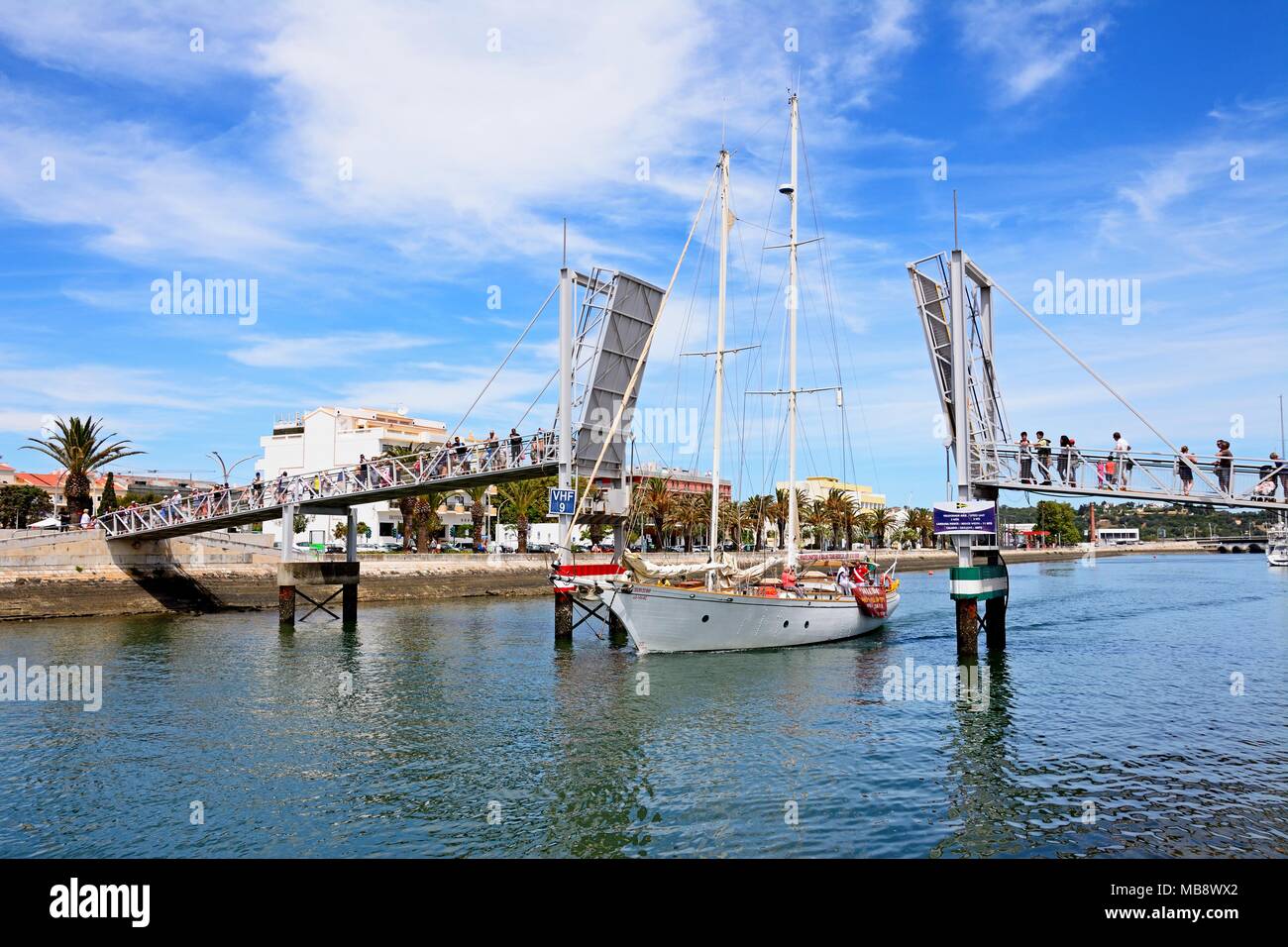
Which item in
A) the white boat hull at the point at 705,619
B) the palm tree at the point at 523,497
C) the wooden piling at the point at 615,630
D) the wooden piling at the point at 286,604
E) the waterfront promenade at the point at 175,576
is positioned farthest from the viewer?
the palm tree at the point at 523,497

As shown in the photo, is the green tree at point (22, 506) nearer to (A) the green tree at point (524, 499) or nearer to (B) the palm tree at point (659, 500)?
(A) the green tree at point (524, 499)

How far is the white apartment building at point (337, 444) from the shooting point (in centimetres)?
12144

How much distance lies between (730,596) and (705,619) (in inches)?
51.9

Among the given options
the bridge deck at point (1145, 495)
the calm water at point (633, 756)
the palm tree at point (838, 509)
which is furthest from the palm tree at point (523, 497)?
the bridge deck at point (1145, 495)

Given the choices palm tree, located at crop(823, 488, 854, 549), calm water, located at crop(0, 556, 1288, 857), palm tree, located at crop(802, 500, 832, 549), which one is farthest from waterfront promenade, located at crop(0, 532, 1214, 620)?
palm tree, located at crop(823, 488, 854, 549)

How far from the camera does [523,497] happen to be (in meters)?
94.9

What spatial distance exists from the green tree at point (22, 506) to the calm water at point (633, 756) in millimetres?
74910

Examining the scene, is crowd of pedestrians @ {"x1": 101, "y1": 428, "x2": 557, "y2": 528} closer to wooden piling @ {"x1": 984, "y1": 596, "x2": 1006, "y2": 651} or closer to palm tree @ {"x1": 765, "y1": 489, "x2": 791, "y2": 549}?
wooden piling @ {"x1": 984, "y1": 596, "x2": 1006, "y2": 651}

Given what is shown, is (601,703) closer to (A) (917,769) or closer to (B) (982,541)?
(A) (917,769)

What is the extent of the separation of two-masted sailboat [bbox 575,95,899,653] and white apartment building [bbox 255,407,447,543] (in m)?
78.9

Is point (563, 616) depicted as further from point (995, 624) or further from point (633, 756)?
point (633, 756)

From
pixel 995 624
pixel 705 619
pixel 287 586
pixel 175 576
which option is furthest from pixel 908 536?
pixel 705 619

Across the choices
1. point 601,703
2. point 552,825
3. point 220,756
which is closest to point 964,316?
point 601,703

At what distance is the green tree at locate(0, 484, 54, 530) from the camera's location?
10166 cm
